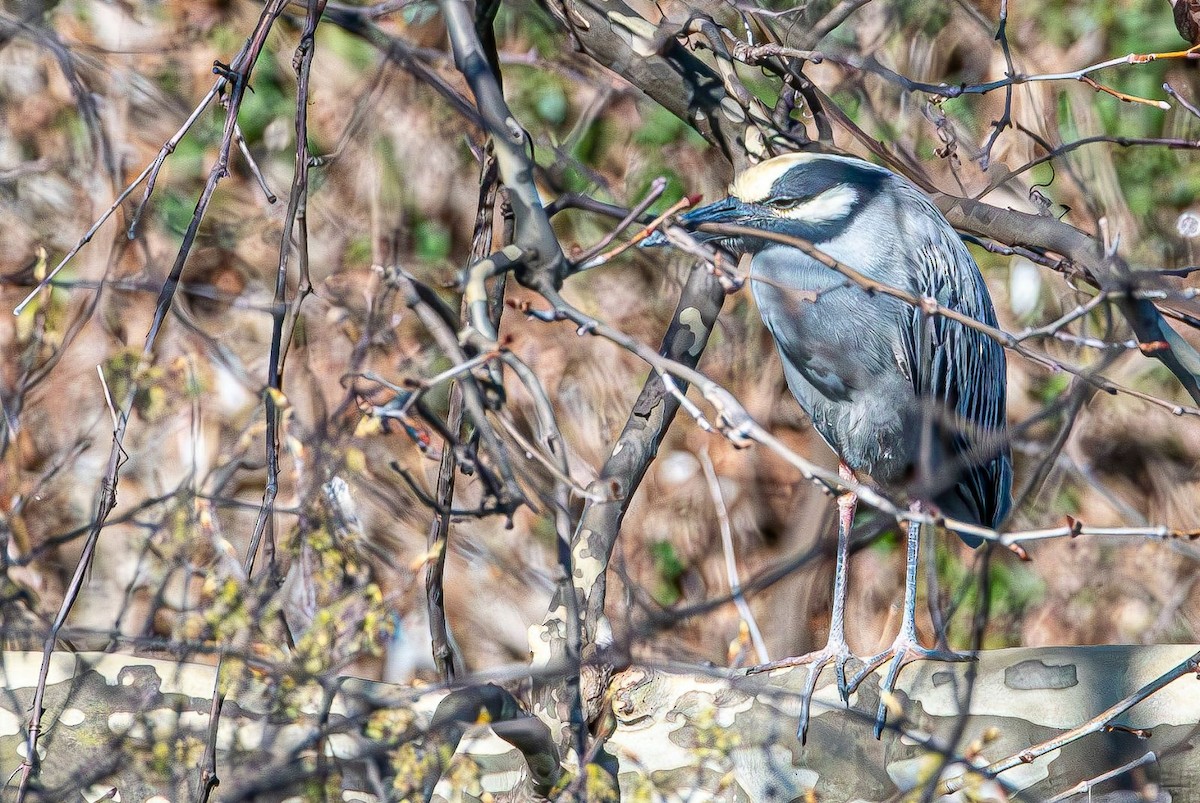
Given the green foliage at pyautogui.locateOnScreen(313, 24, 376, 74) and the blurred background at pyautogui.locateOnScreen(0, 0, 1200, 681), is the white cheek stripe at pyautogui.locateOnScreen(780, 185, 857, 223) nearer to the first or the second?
the blurred background at pyautogui.locateOnScreen(0, 0, 1200, 681)

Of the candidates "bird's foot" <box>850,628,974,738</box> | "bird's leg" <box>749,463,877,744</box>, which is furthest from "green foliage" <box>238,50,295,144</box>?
"bird's foot" <box>850,628,974,738</box>

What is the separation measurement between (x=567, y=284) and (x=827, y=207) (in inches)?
54.9

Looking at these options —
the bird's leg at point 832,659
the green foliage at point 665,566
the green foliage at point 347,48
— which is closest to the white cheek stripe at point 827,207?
the bird's leg at point 832,659

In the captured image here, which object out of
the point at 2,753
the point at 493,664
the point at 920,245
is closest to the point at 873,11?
the point at 920,245

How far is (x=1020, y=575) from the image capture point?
357 centimetres

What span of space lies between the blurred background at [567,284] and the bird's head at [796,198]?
3.56 feet

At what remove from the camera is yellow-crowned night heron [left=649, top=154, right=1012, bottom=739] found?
196 centimetres

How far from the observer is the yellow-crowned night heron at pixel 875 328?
1955 millimetres

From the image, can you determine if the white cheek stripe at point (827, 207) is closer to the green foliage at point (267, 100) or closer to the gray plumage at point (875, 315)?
the gray plumage at point (875, 315)

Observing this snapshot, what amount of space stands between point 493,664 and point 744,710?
5.55 feet

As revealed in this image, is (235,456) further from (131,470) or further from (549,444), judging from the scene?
(131,470)

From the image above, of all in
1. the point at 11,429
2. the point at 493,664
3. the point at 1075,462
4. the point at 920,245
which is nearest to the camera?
the point at 920,245

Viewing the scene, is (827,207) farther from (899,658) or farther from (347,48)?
(347,48)

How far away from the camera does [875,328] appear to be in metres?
2.02
